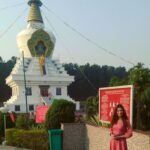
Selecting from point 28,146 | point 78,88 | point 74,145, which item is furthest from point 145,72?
point 78,88

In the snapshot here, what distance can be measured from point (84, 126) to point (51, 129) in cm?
133

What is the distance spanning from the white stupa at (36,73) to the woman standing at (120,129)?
120 ft

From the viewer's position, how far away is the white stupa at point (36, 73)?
152 ft

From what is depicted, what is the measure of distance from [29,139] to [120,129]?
7.15 m

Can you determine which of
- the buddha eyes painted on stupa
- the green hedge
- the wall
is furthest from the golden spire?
the wall

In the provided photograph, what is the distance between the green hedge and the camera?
13.3 m

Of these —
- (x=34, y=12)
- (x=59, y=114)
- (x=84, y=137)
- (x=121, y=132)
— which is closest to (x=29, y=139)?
(x=59, y=114)

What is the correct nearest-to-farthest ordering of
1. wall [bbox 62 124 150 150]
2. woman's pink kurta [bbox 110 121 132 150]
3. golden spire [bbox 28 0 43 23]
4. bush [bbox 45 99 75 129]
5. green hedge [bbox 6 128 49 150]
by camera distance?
woman's pink kurta [bbox 110 121 132 150] < wall [bbox 62 124 150 150] < bush [bbox 45 99 75 129] < green hedge [bbox 6 128 49 150] < golden spire [bbox 28 0 43 23]

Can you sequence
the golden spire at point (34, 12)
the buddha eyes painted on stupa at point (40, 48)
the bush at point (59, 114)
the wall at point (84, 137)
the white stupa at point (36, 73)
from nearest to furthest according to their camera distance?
1. the wall at point (84, 137)
2. the bush at point (59, 114)
3. the white stupa at point (36, 73)
4. the buddha eyes painted on stupa at point (40, 48)
5. the golden spire at point (34, 12)

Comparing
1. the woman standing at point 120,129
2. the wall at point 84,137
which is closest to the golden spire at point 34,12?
the wall at point 84,137

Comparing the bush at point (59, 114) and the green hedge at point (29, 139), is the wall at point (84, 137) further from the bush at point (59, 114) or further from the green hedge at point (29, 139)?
the green hedge at point (29, 139)

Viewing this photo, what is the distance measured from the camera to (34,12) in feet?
177

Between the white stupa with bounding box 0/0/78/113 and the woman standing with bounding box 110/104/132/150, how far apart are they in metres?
36.5

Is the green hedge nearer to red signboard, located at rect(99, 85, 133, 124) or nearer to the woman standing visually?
red signboard, located at rect(99, 85, 133, 124)
